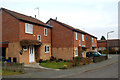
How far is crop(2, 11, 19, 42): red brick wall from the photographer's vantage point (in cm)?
1725

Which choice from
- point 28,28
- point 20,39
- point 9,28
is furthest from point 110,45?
point 9,28

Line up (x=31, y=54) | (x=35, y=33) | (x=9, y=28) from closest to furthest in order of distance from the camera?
1. (x=9, y=28)
2. (x=31, y=54)
3. (x=35, y=33)

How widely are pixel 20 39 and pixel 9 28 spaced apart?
267 cm

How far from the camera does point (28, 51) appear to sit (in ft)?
59.4

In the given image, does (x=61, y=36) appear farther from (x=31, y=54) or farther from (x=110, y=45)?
(x=110, y=45)

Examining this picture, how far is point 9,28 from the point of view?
18.1 metres

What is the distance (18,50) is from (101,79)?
36.6 feet

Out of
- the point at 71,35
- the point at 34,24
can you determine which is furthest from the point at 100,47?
the point at 34,24

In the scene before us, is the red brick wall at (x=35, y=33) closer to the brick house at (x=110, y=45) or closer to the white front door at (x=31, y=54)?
the white front door at (x=31, y=54)

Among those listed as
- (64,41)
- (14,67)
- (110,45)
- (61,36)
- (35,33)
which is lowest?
(14,67)

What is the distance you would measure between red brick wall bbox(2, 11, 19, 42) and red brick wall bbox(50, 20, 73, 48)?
831cm

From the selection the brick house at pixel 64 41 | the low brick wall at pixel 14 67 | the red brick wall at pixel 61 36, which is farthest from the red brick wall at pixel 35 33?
the low brick wall at pixel 14 67

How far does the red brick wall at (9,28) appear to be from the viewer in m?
17.2

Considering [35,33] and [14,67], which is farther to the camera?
[35,33]
